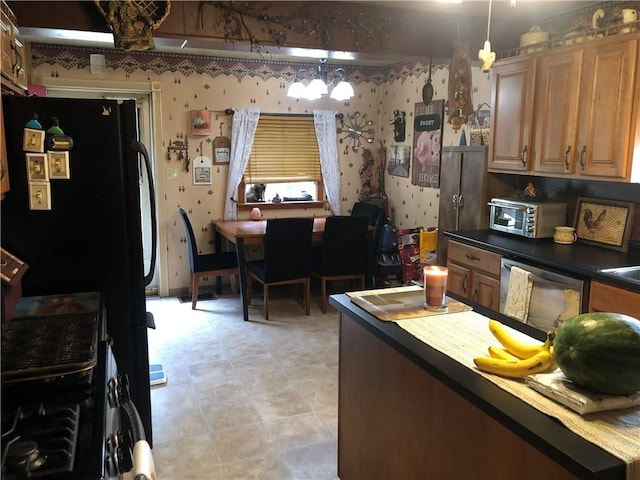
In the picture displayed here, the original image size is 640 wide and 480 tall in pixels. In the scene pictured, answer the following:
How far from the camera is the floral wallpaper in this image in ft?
16.9

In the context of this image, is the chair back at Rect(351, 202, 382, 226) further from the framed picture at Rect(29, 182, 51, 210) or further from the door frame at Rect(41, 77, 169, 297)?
the framed picture at Rect(29, 182, 51, 210)

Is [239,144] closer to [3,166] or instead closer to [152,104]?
[152,104]

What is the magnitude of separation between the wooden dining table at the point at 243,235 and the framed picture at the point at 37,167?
2.61 m

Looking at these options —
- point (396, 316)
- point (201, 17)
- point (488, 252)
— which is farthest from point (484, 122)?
point (396, 316)

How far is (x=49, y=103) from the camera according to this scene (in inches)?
86.2

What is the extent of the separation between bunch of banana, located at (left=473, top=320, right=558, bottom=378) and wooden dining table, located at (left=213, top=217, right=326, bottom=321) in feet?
11.3

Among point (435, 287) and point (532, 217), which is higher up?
point (532, 217)

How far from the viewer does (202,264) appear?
5000 mm

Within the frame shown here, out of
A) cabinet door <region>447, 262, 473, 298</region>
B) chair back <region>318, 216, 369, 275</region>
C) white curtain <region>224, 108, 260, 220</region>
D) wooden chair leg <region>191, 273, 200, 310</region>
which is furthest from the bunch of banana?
white curtain <region>224, 108, 260, 220</region>

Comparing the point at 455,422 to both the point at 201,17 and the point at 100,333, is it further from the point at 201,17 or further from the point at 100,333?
the point at 201,17

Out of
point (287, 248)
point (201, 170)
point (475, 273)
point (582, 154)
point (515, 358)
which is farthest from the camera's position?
point (201, 170)

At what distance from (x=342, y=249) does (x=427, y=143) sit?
54.9 inches

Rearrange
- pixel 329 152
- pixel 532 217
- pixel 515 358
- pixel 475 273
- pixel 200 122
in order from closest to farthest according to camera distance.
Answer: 1. pixel 515 358
2. pixel 532 217
3. pixel 475 273
4. pixel 200 122
5. pixel 329 152

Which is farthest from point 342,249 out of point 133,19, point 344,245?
point 133,19
